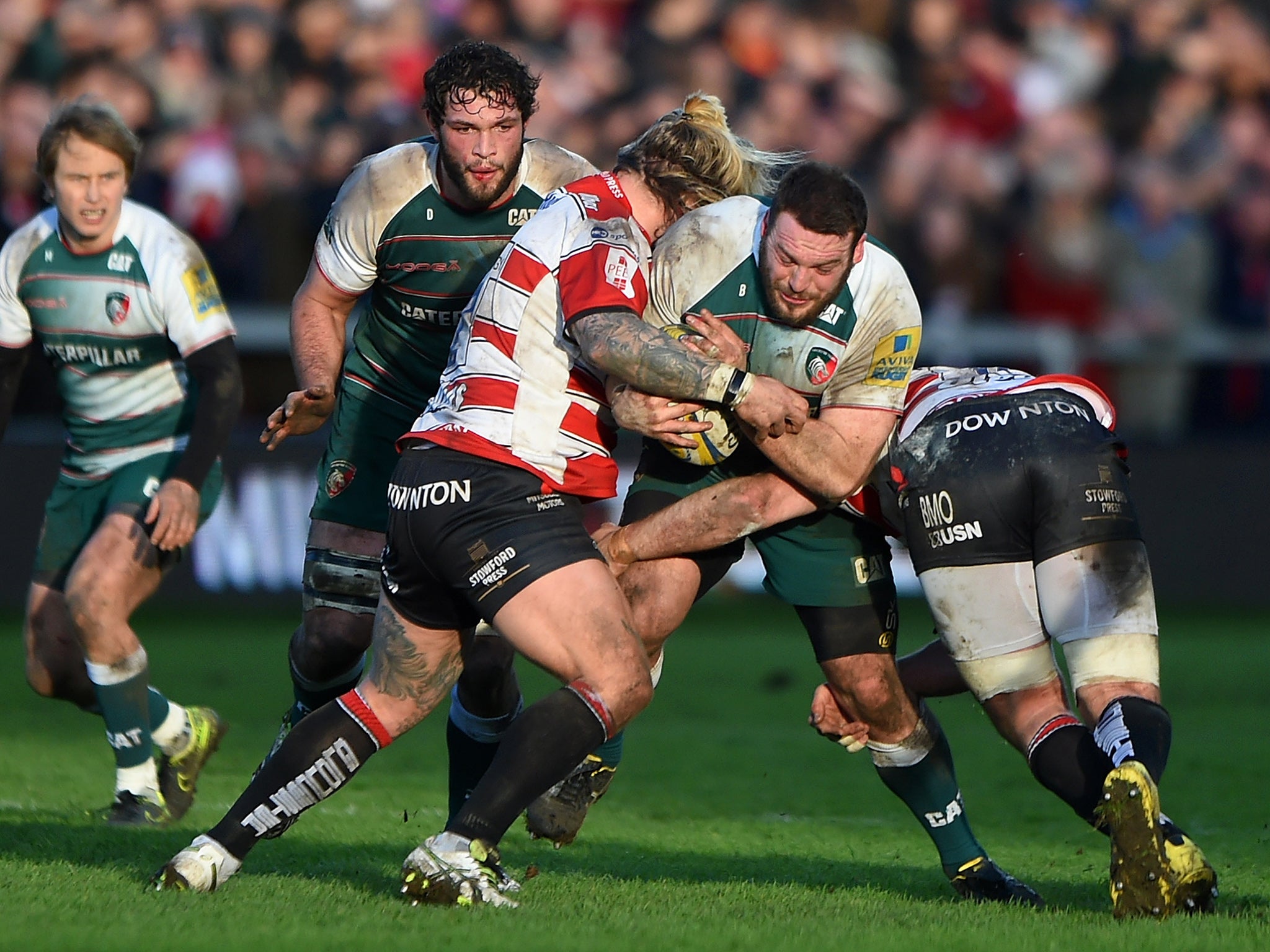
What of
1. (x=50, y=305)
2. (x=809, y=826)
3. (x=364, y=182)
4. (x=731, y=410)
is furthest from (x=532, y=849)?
(x=50, y=305)

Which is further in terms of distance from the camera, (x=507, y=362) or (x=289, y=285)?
(x=289, y=285)

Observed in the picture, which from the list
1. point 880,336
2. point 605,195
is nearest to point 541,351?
point 605,195

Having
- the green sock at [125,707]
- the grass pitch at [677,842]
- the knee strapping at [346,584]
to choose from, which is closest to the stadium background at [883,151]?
the grass pitch at [677,842]

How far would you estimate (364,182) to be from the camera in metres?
6.21

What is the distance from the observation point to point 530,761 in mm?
4754

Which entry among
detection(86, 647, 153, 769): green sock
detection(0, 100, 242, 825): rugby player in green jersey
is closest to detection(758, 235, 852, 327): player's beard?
detection(0, 100, 242, 825): rugby player in green jersey

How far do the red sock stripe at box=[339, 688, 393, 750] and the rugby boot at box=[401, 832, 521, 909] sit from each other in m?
0.39

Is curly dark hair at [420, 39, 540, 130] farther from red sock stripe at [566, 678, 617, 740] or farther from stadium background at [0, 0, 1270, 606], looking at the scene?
stadium background at [0, 0, 1270, 606]

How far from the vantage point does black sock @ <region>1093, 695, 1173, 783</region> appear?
4.82 m

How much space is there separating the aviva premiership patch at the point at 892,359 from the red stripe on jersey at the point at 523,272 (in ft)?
3.66

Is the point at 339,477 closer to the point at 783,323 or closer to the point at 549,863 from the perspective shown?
the point at 549,863

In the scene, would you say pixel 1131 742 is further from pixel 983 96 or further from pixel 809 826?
pixel 983 96

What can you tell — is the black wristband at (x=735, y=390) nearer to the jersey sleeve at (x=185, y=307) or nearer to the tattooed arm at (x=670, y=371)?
the tattooed arm at (x=670, y=371)

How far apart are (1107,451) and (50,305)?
4.19 metres
